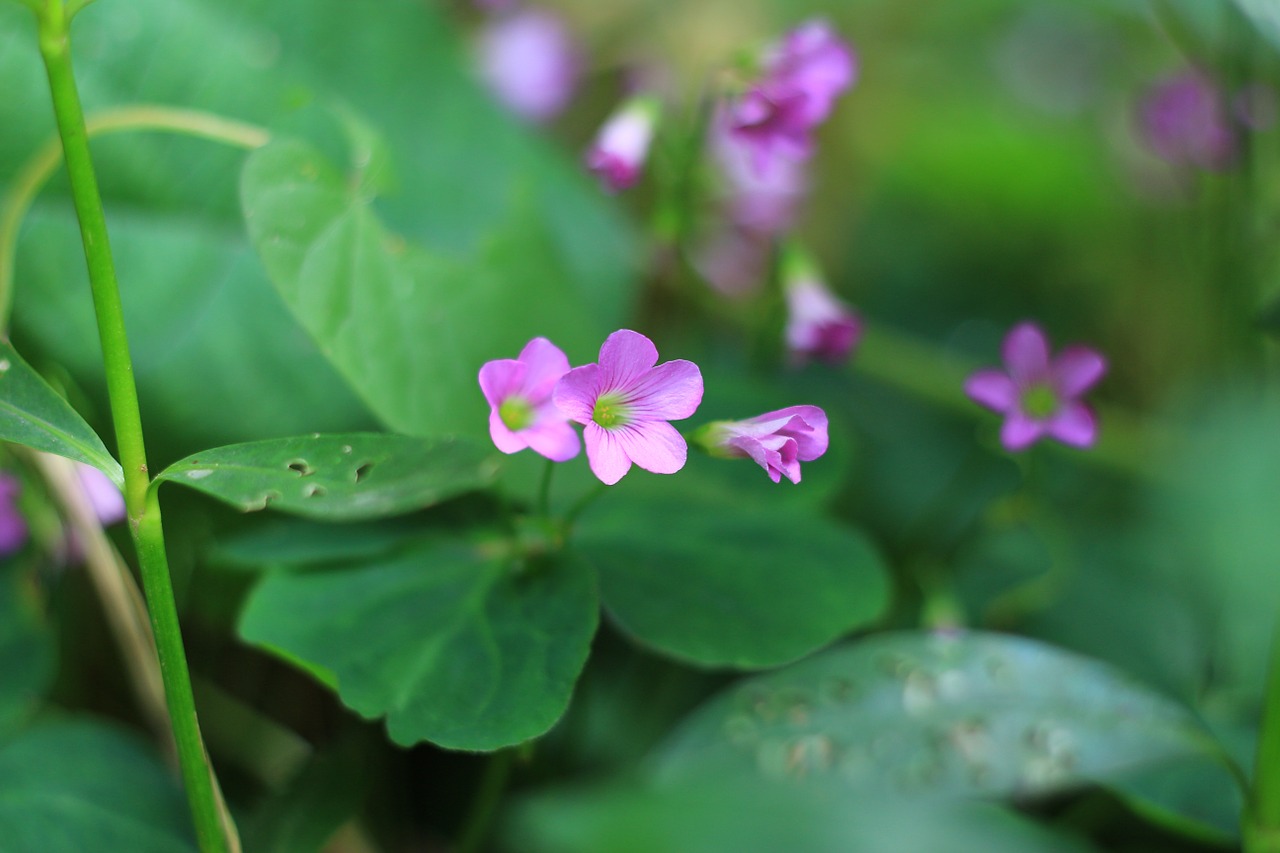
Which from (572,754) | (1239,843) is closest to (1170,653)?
(1239,843)

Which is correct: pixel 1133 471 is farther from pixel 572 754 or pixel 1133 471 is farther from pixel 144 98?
pixel 144 98

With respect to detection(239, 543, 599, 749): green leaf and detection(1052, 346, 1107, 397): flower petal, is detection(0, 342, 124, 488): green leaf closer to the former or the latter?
detection(239, 543, 599, 749): green leaf

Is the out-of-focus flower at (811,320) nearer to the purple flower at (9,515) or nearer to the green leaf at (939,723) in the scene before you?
the green leaf at (939,723)

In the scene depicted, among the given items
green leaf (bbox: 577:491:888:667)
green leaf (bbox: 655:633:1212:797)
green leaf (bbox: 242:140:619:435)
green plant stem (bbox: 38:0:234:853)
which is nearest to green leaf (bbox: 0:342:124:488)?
green plant stem (bbox: 38:0:234:853)

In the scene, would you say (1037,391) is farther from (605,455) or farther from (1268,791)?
(605,455)

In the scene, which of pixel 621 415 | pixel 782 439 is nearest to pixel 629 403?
pixel 621 415

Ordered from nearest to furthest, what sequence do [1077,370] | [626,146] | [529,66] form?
[1077,370] → [626,146] → [529,66]
